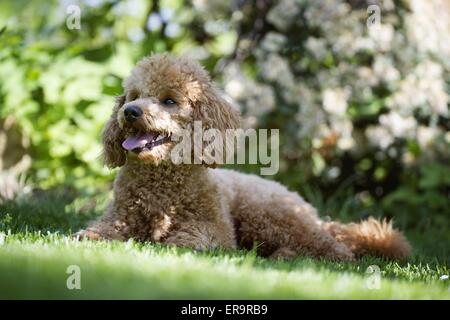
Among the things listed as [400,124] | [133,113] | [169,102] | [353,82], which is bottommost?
[133,113]

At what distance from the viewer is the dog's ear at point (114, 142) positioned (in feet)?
13.2

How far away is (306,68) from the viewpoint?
6699 mm

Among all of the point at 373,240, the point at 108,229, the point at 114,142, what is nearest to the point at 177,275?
the point at 108,229

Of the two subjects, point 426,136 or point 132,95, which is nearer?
point 132,95

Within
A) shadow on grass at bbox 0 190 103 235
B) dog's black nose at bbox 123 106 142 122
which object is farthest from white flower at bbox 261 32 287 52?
dog's black nose at bbox 123 106 142 122

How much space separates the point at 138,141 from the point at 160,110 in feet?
0.68

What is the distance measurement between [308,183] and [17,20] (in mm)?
3354

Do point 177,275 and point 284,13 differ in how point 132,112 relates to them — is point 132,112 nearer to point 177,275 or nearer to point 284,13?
point 177,275

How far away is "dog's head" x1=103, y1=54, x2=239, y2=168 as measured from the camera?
3.69 meters

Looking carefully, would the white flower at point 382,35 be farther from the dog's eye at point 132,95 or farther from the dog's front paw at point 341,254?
the dog's eye at point 132,95

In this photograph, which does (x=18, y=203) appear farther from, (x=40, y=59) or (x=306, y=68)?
(x=306, y=68)

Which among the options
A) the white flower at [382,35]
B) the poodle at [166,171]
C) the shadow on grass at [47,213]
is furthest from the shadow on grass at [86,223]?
the white flower at [382,35]

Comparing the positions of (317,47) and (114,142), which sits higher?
(317,47)

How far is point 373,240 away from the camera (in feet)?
14.3
